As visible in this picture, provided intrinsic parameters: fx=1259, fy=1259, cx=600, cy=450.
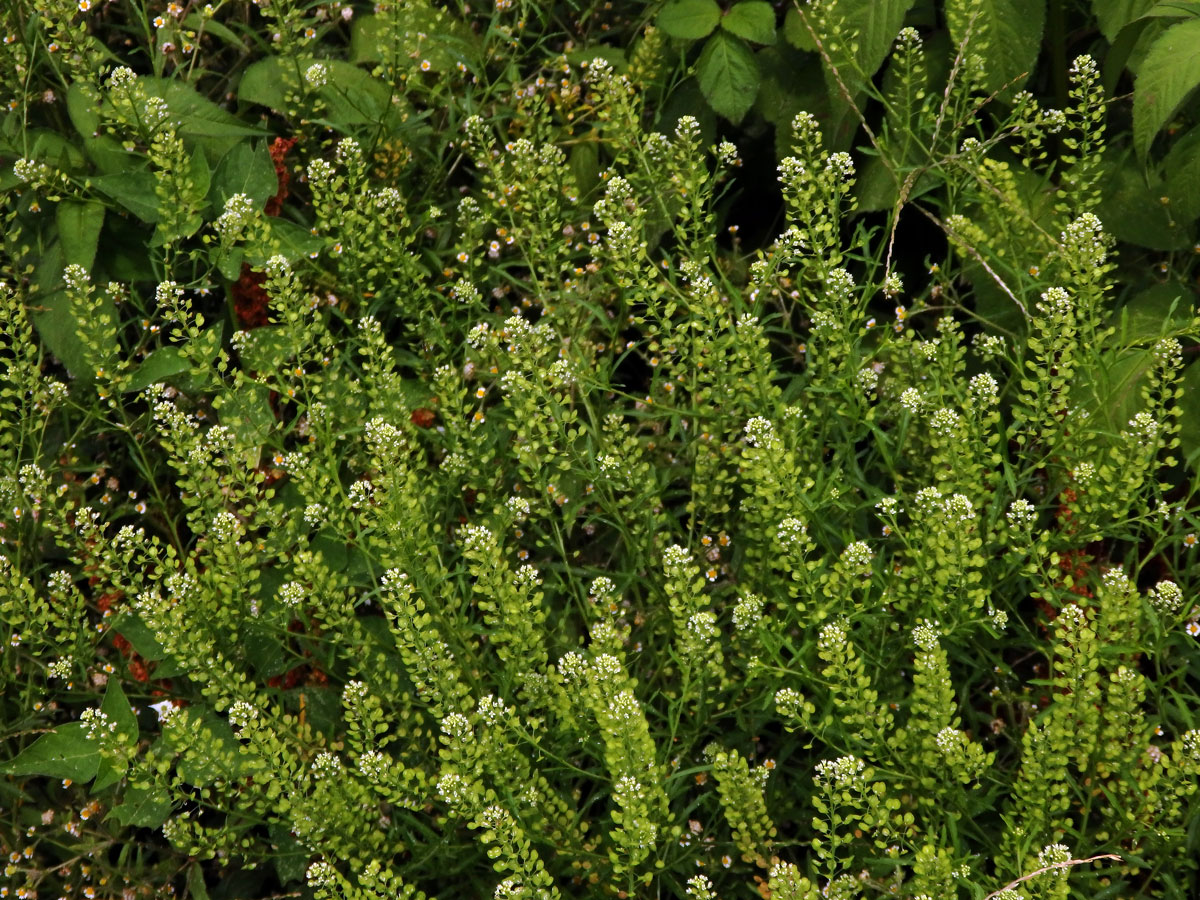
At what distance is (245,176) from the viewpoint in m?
3.23

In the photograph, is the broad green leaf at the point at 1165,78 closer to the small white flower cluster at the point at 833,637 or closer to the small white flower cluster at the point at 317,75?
the small white flower cluster at the point at 833,637

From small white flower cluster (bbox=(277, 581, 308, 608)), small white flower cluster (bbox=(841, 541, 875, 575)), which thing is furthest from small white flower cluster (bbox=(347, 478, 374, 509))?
small white flower cluster (bbox=(841, 541, 875, 575))

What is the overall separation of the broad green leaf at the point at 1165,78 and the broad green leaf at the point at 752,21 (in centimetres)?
89

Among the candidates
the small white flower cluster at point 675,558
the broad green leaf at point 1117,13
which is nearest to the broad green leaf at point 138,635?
the small white flower cluster at point 675,558

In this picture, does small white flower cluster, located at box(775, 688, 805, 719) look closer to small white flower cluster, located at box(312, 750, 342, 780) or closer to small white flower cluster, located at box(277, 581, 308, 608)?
small white flower cluster, located at box(312, 750, 342, 780)

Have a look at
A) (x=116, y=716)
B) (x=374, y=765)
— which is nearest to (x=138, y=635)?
(x=116, y=716)

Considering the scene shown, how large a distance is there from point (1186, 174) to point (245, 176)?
88.6 inches

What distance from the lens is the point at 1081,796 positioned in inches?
94.9

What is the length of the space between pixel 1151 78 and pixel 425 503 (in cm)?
180

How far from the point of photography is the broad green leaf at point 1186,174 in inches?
108

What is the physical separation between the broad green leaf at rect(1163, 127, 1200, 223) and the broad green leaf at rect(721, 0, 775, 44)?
0.98 meters

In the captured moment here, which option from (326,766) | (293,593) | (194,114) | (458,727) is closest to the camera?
(458,727)

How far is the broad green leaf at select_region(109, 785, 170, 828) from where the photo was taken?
269cm

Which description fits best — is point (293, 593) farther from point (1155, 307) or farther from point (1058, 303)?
point (1155, 307)
